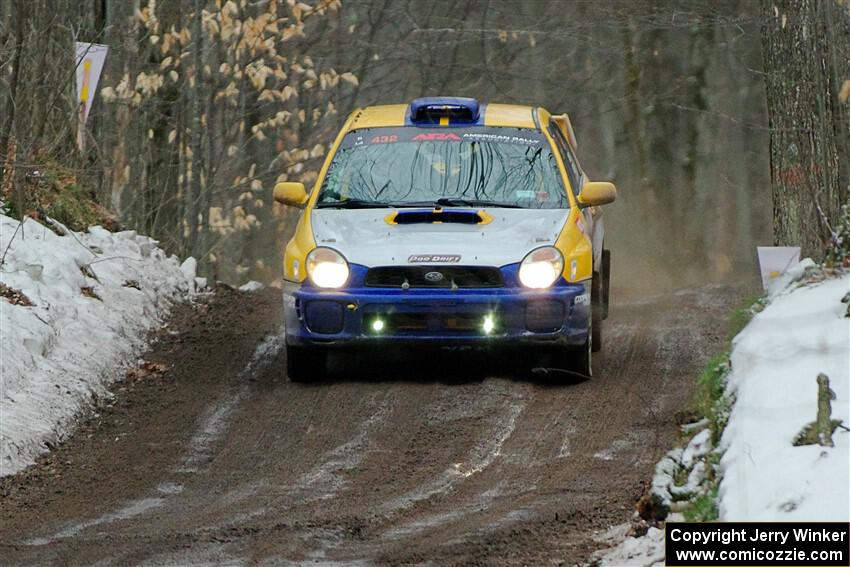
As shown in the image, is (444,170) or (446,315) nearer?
(446,315)

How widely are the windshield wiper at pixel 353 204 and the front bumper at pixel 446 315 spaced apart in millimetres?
845

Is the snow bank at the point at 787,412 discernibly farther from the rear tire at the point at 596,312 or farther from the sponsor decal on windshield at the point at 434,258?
the rear tire at the point at 596,312

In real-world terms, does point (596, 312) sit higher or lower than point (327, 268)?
lower

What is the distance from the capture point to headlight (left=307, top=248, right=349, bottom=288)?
10.1 meters

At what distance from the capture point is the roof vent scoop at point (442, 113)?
1159cm

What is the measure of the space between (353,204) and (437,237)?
85cm

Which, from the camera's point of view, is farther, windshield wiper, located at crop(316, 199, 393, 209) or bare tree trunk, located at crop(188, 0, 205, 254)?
bare tree trunk, located at crop(188, 0, 205, 254)

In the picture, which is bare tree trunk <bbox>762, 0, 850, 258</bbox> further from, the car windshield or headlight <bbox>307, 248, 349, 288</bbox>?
headlight <bbox>307, 248, 349, 288</bbox>

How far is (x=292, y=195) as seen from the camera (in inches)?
427

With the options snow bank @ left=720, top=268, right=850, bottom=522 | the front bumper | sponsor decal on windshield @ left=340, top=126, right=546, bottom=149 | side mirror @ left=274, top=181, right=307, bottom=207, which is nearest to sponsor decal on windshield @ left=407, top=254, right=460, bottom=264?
the front bumper

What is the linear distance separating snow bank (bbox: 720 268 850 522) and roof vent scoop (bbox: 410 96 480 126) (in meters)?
4.08

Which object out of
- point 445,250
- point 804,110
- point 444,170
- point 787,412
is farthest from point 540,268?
point 787,412

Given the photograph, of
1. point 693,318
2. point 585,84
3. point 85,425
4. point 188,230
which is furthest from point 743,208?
point 85,425

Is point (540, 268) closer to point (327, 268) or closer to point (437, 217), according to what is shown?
point (437, 217)
